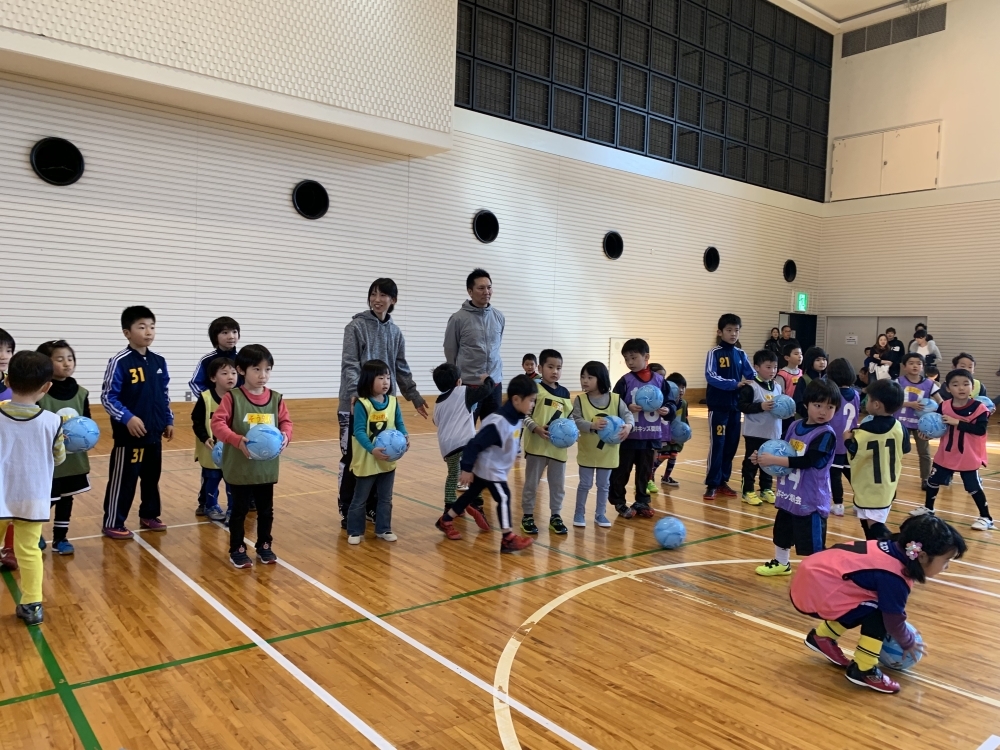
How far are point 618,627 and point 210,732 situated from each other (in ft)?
6.70

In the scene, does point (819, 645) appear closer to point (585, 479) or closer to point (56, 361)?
point (585, 479)

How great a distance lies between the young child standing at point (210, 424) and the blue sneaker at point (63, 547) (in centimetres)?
100

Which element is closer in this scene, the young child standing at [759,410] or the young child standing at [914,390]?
the young child standing at [759,410]

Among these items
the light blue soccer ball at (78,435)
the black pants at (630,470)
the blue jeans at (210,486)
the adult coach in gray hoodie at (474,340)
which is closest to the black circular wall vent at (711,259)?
the black pants at (630,470)

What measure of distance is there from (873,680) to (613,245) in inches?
516

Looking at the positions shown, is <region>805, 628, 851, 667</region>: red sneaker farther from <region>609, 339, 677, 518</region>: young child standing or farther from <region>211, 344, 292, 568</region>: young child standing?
<region>211, 344, 292, 568</region>: young child standing

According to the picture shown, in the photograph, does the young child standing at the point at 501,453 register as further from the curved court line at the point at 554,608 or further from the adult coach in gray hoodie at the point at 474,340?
the adult coach in gray hoodie at the point at 474,340

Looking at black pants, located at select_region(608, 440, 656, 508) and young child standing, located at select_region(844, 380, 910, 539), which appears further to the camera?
black pants, located at select_region(608, 440, 656, 508)

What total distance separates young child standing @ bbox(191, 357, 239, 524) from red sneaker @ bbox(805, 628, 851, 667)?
3399 millimetres

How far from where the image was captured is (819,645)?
340 cm

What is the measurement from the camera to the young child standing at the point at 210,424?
4.92 meters

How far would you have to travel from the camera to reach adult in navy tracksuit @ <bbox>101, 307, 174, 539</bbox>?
190 inches

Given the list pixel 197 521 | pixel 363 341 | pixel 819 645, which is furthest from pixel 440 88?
pixel 819 645

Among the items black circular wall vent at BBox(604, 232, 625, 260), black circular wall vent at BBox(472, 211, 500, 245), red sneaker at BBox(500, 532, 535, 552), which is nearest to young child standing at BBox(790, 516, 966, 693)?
red sneaker at BBox(500, 532, 535, 552)
